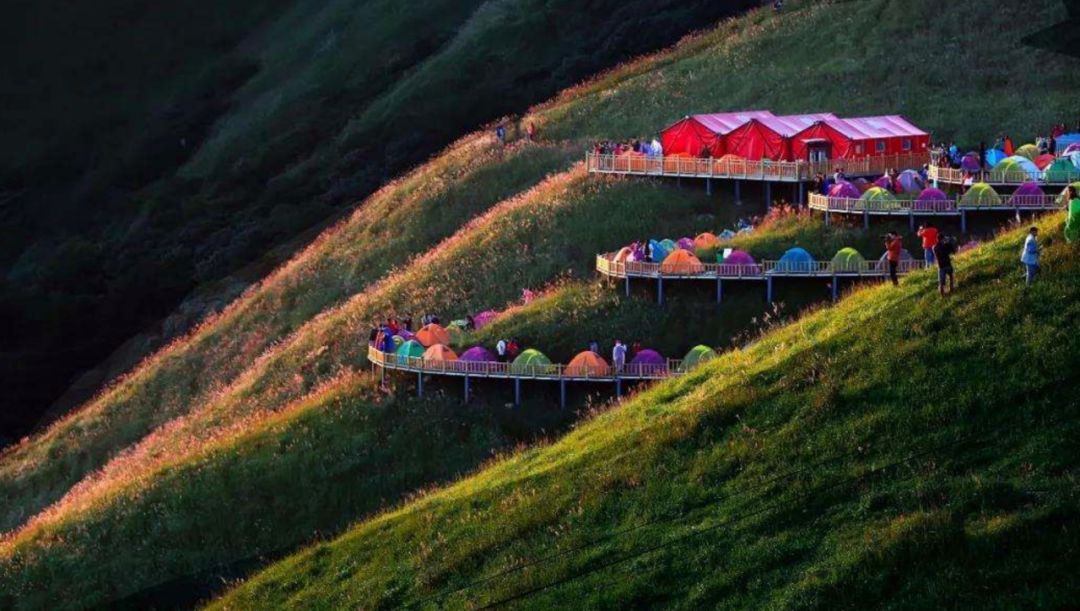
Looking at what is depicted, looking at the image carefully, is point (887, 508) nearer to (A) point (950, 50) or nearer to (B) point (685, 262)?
(B) point (685, 262)

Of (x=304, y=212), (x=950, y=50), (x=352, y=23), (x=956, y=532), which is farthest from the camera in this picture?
(x=352, y=23)

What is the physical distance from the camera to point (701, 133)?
66.2 meters

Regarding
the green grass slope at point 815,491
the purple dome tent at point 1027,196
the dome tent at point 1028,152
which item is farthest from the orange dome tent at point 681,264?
the dome tent at point 1028,152

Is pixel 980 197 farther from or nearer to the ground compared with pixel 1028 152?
nearer to the ground

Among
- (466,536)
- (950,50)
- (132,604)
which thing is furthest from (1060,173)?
(132,604)

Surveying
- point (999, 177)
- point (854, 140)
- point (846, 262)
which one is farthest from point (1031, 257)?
point (854, 140)

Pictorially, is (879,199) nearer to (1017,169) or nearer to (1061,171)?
(1017,169)

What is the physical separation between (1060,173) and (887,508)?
29381 millimetres

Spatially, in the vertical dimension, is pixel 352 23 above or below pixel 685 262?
above

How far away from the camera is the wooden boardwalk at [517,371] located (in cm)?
4878

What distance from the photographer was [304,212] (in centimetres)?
9969

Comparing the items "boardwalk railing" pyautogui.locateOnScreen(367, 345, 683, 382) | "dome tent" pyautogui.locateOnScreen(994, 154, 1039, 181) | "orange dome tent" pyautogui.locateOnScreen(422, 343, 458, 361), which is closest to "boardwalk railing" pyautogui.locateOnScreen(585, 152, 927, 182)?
"dome tent" pyautogui.locateOnScreen(994, 154, 1039, 181)

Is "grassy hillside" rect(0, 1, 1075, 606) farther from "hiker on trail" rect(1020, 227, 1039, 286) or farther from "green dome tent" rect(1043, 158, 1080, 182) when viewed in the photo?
"hiker on trail" rect(1020, 227, 1039, 286)

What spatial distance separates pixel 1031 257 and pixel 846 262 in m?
17.5
